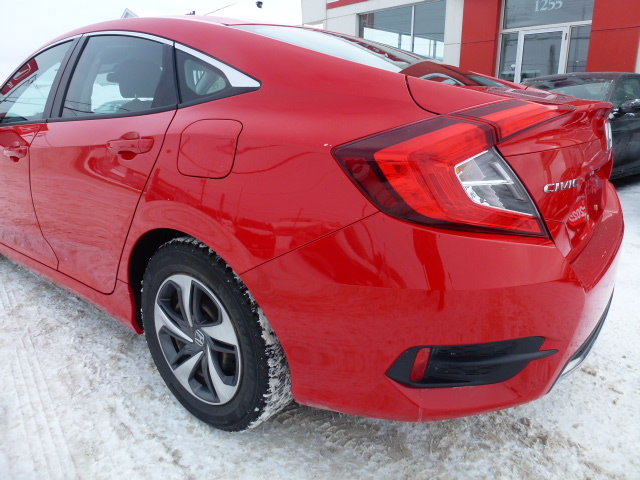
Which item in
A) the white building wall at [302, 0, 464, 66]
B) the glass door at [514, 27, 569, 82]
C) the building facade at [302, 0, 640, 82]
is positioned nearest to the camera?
the building facade at [302, 0, 640, 82]

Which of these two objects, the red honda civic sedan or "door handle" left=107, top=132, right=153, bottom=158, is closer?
the red honda civic sedan

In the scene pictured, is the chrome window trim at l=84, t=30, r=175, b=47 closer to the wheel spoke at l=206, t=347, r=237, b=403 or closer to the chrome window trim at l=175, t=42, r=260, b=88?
the chrome window trim at l=175, t=42, r=260, b=88

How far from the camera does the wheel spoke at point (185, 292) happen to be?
1633mm

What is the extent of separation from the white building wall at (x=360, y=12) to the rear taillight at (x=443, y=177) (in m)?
10.6

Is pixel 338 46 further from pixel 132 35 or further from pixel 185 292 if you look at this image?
pixel 185 292

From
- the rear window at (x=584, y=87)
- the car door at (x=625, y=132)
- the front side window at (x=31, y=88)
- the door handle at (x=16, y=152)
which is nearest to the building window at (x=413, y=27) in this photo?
the rear window at (x=584, y=87)

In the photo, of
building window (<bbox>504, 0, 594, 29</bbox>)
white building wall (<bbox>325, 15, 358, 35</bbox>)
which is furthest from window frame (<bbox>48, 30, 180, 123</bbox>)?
white building wall (<bbox>325, 15, 358, 35</bbox>)

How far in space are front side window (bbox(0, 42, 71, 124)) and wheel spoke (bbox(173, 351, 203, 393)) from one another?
4.72ft

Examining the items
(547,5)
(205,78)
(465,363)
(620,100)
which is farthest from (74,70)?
(547,5)

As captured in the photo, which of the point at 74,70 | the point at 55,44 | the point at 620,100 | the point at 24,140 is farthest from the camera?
the point at 620,100

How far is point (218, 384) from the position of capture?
5.41 feet

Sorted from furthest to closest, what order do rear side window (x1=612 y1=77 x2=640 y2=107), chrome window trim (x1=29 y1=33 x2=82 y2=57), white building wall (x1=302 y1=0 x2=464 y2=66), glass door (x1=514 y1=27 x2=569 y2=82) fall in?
white building wall (x1=302 y1=0 x2=464 y2=66) → glass door (x1=514 y1=27 x2=569 y2=82) → rear side window (x1=612 y1=77 x2=640 y2=107) → chrome window trim (x1=29 y1=33 x2=82 y2=57)

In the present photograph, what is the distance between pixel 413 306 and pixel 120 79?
1571mm

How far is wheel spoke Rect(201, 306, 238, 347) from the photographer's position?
5.01ft
